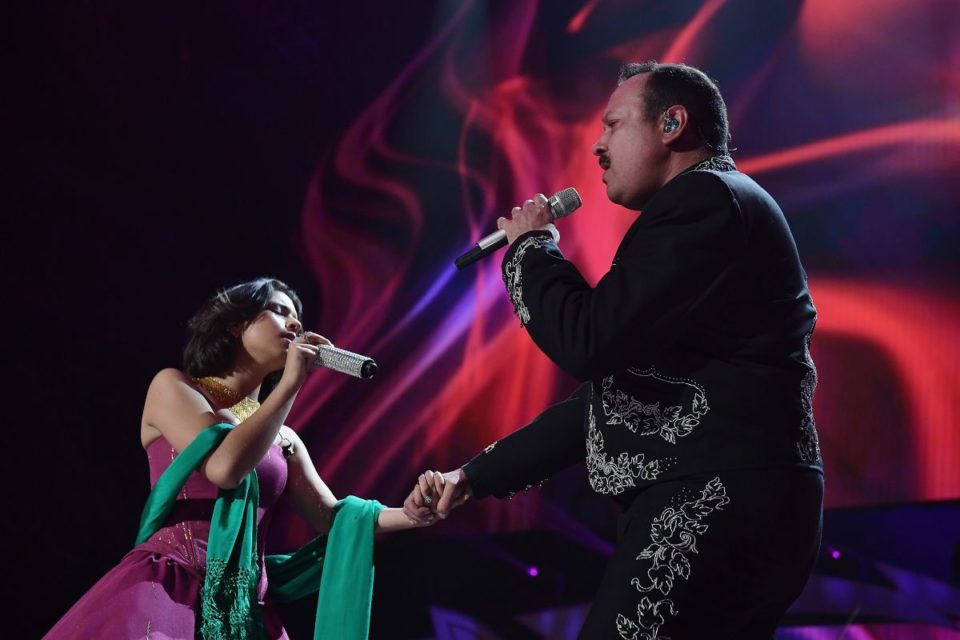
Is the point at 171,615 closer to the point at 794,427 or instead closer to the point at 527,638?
the point at 794,427

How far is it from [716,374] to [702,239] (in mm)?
168

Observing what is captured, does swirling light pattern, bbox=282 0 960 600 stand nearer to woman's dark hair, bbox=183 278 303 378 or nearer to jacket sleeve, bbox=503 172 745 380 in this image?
woman's dark hair, bbox=183 278 303 378

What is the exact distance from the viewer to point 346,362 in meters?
1.76

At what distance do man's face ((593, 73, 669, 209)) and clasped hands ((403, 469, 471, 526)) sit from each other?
0.57 metres

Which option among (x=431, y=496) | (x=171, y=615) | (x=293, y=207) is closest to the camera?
(x=431, y=496)

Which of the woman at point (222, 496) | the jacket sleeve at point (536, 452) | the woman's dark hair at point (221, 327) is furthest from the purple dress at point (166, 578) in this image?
the jacket sleeve at point (536, 452)

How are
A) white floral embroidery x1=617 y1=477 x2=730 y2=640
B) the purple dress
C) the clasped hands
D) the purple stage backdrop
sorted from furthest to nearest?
the purple stage backdrop, the purple dress, the clasped hands, white floral embroidery x1=617 y1=477 x2=730 y2=640

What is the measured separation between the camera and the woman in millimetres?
1765

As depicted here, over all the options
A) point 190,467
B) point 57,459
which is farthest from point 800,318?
point 57,459

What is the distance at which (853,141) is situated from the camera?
301cm

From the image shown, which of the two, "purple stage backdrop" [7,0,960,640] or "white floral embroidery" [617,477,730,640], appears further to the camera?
"purple stage backdrop" [7,0,960,640]

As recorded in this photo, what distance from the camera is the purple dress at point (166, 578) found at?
5.53 ft

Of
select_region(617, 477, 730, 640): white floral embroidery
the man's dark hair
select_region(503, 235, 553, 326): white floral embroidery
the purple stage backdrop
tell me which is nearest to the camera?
select_region(617, 477, 730, 640): white floral embroidery

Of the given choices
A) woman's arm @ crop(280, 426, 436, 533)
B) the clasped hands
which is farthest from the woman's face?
the clasped hands
